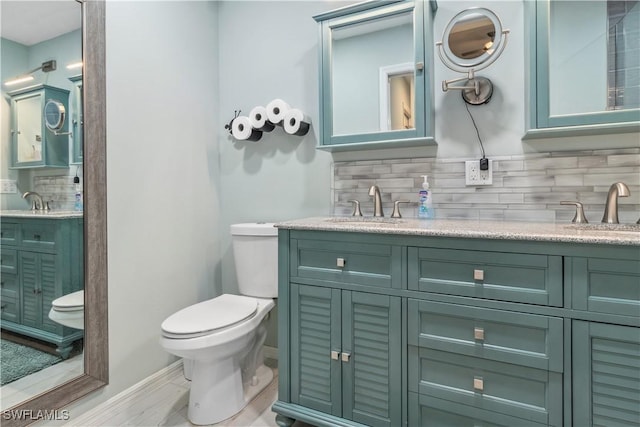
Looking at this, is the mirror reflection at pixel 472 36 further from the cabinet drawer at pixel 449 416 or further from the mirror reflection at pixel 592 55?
the cabinet drawer at pixel 449 416

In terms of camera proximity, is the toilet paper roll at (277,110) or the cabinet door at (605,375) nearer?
the cabinet door at (605,375)

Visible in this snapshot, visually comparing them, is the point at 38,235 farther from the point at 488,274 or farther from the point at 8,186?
the point at 488,274

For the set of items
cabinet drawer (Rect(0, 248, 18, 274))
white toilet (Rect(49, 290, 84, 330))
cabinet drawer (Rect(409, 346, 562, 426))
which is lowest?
cabinet drawer (Rect(409, 346, 562, 426))

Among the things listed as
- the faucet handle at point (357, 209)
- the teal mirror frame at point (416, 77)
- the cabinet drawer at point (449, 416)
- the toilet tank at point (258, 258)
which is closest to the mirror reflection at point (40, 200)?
the toilet tank at point (258, 258)

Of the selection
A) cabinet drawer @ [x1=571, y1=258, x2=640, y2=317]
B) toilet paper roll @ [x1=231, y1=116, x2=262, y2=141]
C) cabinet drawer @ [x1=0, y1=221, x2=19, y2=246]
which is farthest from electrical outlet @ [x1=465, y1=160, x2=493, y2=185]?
cabinet drawer @ [x1=0, y1=221, x2=19, y2=246]

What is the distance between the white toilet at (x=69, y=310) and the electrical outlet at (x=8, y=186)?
1.60 feet

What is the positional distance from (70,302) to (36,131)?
74cm

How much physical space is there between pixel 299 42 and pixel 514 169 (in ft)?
4.55

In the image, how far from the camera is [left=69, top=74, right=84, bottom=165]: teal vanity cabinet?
4.81 ft

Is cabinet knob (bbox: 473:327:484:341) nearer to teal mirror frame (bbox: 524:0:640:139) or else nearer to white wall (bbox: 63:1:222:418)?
teal mirror frame (bbox: 524:0:640:139)

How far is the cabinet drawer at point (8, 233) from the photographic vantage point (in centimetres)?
127

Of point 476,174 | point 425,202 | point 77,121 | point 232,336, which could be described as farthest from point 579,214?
point 77,121

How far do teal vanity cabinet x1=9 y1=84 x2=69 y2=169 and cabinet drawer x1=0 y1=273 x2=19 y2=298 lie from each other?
1.37 ft

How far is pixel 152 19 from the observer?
179 centimetres
